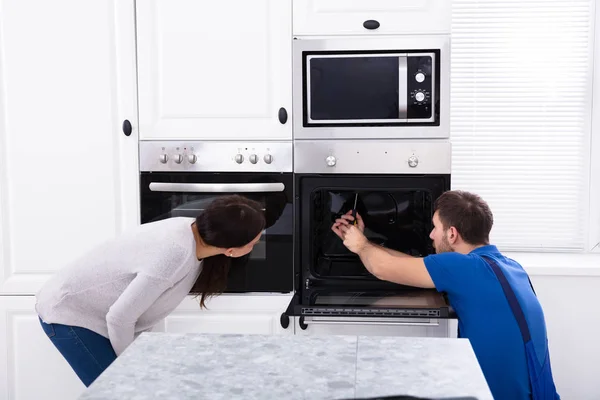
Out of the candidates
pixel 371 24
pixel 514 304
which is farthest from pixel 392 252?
pixel 371 24

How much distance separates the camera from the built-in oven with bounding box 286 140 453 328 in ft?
8.29

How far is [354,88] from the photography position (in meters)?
2.55

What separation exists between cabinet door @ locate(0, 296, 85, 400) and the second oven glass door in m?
0.58

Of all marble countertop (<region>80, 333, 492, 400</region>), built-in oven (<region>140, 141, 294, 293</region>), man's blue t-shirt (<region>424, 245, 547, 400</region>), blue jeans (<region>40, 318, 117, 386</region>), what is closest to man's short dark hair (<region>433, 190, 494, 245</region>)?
man's blue t-shirt (<region>424, 245, 547, 400</region>)

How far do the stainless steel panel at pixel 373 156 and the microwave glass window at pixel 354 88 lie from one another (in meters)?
0.10

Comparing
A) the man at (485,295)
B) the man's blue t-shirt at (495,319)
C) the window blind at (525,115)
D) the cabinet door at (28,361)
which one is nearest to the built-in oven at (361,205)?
Result: the man at (485,295)

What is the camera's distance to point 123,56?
2.63 m

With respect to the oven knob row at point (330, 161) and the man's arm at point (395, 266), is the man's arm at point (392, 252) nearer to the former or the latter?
the man's arm at point (395, 266)

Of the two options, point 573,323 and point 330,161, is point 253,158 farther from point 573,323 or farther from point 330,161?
point 573,323

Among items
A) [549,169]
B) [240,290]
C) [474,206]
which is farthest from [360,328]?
[549,169]

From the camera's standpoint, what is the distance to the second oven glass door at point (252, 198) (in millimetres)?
2604

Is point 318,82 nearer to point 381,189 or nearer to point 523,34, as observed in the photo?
point 381,189

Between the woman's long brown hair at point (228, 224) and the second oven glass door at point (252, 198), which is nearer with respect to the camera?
the woman's long brown hair at point (228, 224)

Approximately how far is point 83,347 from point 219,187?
2.42ft
